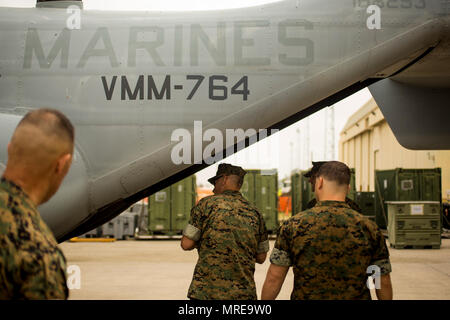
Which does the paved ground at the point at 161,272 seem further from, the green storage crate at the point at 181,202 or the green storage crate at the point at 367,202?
the green storage crate at the point at 367,202

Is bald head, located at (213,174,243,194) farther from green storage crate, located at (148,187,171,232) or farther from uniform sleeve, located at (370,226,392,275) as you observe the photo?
green storage crate, located at (148,187,171,232)

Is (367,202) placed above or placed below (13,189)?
below

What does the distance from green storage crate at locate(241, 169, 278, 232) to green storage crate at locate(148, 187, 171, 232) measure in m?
2.90

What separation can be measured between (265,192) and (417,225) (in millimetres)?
5401

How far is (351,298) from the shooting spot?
275 centimetres

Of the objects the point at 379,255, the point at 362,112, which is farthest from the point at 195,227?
the point at 362,112

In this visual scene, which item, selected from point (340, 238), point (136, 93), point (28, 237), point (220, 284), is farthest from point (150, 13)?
point (28, 237)

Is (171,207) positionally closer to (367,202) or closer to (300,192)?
(300,192)

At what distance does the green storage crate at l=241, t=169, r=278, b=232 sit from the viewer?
16703 millimetres

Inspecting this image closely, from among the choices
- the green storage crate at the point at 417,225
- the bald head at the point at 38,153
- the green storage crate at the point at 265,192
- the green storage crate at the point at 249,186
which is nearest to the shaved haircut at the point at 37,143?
the bald head at the point at 38,153

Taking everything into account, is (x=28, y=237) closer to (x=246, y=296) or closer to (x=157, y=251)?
(x=246, y=296)

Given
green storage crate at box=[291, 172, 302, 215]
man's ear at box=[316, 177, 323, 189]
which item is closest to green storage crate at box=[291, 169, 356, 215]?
green storage crate at box=[291, 172, 302, 215]

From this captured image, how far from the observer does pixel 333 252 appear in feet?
9.04

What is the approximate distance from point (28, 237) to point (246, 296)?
2.37m
